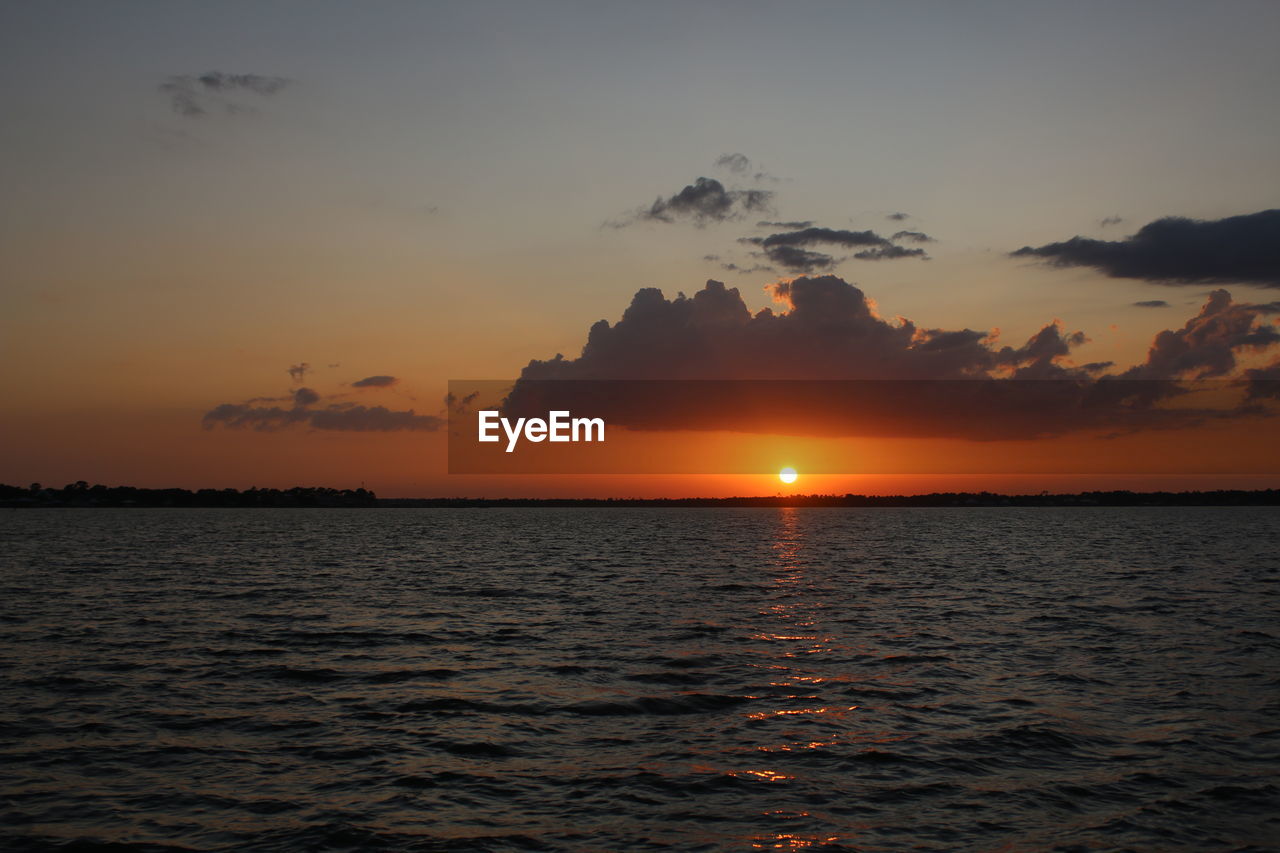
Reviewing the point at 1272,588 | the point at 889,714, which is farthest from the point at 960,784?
the point at 1272,588

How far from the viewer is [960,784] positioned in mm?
18250

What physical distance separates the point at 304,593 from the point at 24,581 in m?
22.5

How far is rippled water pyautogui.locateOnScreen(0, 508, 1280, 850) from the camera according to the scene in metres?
16.2

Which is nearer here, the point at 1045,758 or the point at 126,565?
the point at 1045,758

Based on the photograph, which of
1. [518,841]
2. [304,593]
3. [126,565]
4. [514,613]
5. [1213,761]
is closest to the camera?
[518,841]

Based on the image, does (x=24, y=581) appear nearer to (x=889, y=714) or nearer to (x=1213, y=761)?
(x=889, y=714)

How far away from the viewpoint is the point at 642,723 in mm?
23047

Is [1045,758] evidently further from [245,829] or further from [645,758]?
[245,829]

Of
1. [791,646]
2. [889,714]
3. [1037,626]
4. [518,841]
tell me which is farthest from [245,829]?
[1037,626]

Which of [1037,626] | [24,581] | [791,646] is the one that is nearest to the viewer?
[791,646]

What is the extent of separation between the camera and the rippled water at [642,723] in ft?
53.1

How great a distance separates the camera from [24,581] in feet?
202

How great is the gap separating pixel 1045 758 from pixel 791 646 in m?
14.8

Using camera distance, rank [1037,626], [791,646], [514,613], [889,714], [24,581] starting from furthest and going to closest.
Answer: [24,581]
[514,613]
[1037,626]
[791,646]
[889,714]
